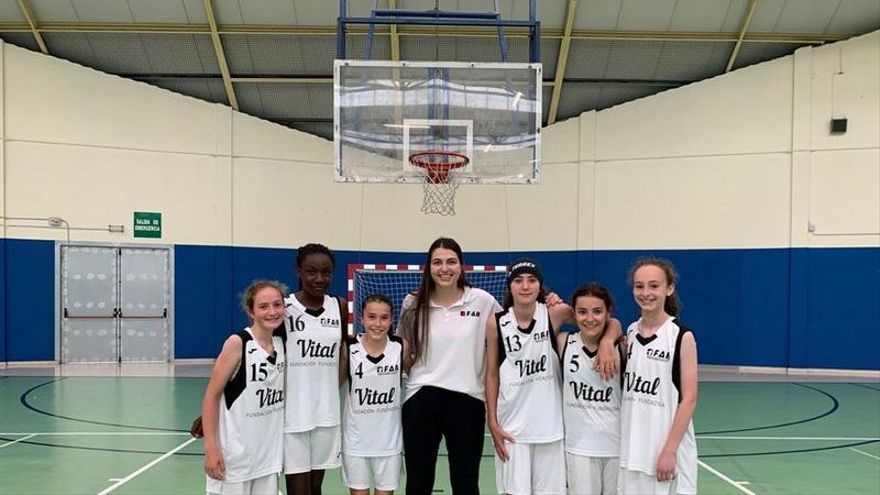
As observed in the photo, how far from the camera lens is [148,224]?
10930 millimetres

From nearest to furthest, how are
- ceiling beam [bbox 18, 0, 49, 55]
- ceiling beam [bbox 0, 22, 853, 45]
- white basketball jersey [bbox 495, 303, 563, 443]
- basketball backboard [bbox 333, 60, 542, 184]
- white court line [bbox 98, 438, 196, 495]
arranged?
1. white basketball jersey [bbox 495, 303, 563, 443]
2. white court line [bbox 98, 438, 196, 495]
3. basketball backboard [bbox 333, 60, 542, 184]
4. ceiling beam [bbox 18, 0, 49, 55]
5. ceiling beam [bbox 0, 22, 853, 45]

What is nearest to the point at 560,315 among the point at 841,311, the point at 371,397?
the point at 371,397

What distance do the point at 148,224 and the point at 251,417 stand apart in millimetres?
9270

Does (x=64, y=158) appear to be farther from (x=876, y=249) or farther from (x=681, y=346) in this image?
(x=876, y=249)

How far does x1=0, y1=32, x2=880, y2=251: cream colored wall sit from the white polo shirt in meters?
8.62

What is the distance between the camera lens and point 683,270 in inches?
431

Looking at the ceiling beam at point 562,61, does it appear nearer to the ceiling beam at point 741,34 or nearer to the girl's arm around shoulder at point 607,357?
the ceiling beam at point 741,34

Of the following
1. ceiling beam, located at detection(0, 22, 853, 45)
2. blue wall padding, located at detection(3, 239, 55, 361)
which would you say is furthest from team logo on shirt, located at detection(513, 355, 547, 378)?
blue wall padding, located at detection(3, 239, 55, 361)

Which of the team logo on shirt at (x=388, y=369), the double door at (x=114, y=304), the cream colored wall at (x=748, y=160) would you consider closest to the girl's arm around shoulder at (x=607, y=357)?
the team logo on shirt at (x=388, y=369)

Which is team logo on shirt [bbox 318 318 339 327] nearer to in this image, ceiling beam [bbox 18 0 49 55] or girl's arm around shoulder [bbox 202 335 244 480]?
girl's arm around shoulder [bbox 202 335 244 480]

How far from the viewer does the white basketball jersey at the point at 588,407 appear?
2.89m

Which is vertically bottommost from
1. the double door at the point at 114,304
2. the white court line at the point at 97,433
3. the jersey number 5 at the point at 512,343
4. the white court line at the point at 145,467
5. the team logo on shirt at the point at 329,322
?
the white court line at the point at 97,433

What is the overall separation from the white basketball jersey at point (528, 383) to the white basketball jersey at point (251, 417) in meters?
1.13

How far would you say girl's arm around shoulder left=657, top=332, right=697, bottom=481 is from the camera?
2.63 metres
